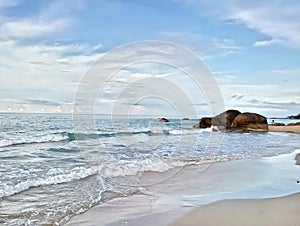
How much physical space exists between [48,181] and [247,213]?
5033 millimetres

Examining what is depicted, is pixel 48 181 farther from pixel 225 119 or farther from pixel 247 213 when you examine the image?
pixel 225 119

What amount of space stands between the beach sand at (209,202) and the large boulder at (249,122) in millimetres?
27659

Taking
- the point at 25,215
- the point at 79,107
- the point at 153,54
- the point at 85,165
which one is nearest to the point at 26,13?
the point at 79,107

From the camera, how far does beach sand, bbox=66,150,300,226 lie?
5.08m

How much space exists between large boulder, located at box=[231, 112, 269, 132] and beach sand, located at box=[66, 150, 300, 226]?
2766 cm

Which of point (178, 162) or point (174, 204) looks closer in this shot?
point (174, 204)

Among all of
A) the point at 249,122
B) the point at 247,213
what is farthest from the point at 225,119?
the point at 247,213

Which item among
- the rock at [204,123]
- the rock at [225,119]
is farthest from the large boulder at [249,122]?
the rock at [204,123]

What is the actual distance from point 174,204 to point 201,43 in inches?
471

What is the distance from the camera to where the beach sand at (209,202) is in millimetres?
5078

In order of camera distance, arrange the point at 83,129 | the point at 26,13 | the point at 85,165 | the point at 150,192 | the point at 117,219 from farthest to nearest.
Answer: the point at 83,129 → the point at 26,13 → the point at 85,165 → the point at 150,192 → the point at 117,219

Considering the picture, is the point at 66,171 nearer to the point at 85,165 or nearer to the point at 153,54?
the point at 85,165

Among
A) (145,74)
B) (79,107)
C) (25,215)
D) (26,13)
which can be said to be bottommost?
(25,215)

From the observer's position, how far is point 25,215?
548 cm
